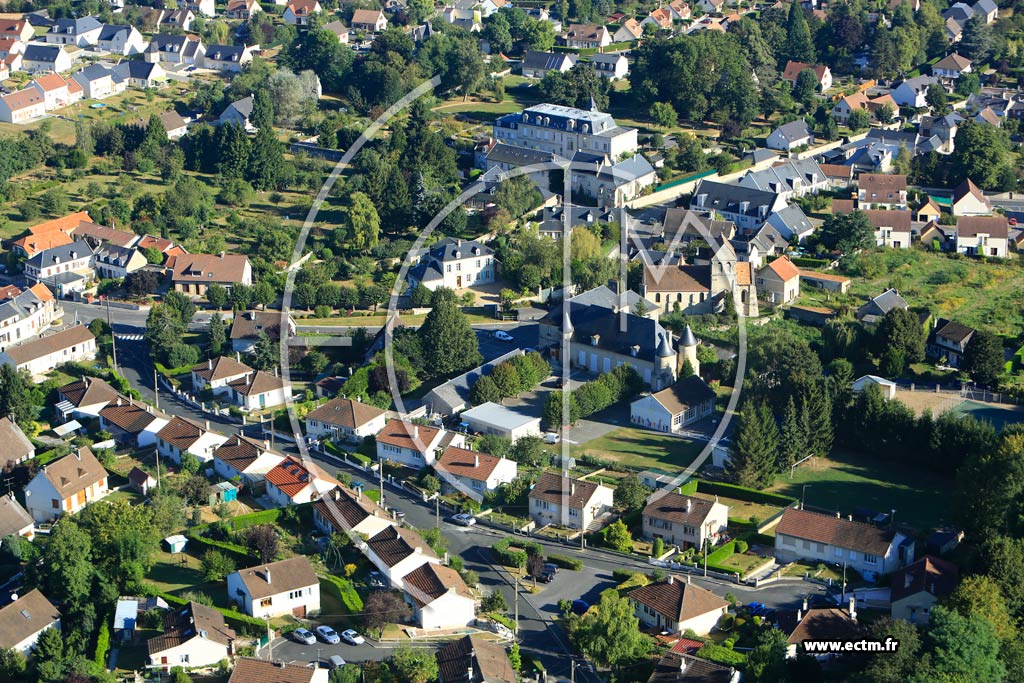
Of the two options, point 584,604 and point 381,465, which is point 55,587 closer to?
point 381,465

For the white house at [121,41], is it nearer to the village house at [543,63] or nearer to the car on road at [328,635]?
the village house at [543,63]

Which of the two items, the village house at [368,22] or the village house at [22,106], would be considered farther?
the village house at [368,22]

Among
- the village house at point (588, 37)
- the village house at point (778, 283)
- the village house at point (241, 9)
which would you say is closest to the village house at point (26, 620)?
the village house at point (778, 283)

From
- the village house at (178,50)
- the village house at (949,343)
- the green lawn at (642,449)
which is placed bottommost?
the green lawn at (642,449)

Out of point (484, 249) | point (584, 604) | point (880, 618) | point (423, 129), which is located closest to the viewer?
point (880, 618)

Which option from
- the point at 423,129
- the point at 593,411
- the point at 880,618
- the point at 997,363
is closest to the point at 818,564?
the point at 880,618

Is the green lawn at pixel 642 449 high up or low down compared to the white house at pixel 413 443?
down

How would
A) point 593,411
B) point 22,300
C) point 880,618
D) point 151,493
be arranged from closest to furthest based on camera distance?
point 880,618 < point 151,493 < point 593,411 < point 22,300

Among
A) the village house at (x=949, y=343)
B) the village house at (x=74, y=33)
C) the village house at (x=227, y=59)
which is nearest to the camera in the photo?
the village house at (x=949, y=343)
